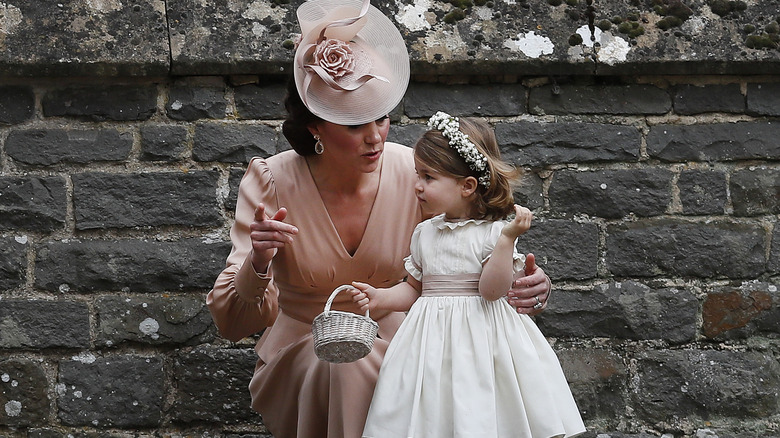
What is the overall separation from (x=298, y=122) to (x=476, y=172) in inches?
24.8

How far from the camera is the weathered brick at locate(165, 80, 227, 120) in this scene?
3957mm

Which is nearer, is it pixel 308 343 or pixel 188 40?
pixel 308 343

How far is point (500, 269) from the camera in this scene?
9.50ft

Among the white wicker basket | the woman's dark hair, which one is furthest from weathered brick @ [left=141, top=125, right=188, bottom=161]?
the white wicker basket

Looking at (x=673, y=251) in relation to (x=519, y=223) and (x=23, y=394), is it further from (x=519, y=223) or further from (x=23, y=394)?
(x=23, y=394)

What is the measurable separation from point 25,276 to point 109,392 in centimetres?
52

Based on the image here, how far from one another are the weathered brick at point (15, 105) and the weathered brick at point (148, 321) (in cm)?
74

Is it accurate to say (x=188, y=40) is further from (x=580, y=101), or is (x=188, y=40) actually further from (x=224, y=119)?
(x=580, y=101)

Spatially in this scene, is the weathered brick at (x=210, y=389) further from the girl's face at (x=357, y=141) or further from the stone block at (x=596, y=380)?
the stone block at (x=596, y=380)

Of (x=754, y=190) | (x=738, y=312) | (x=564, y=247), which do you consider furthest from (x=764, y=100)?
(x=564, y=247)

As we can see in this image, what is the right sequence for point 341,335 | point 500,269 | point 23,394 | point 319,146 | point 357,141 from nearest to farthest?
point 341,335 < point 500,269 < point 357,141 < point 319,146 < point 23,394

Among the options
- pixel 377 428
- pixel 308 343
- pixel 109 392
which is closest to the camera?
pixel 377 428

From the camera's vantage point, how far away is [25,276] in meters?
3.91

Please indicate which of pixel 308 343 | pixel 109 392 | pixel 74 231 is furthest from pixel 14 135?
pixel 308 343
